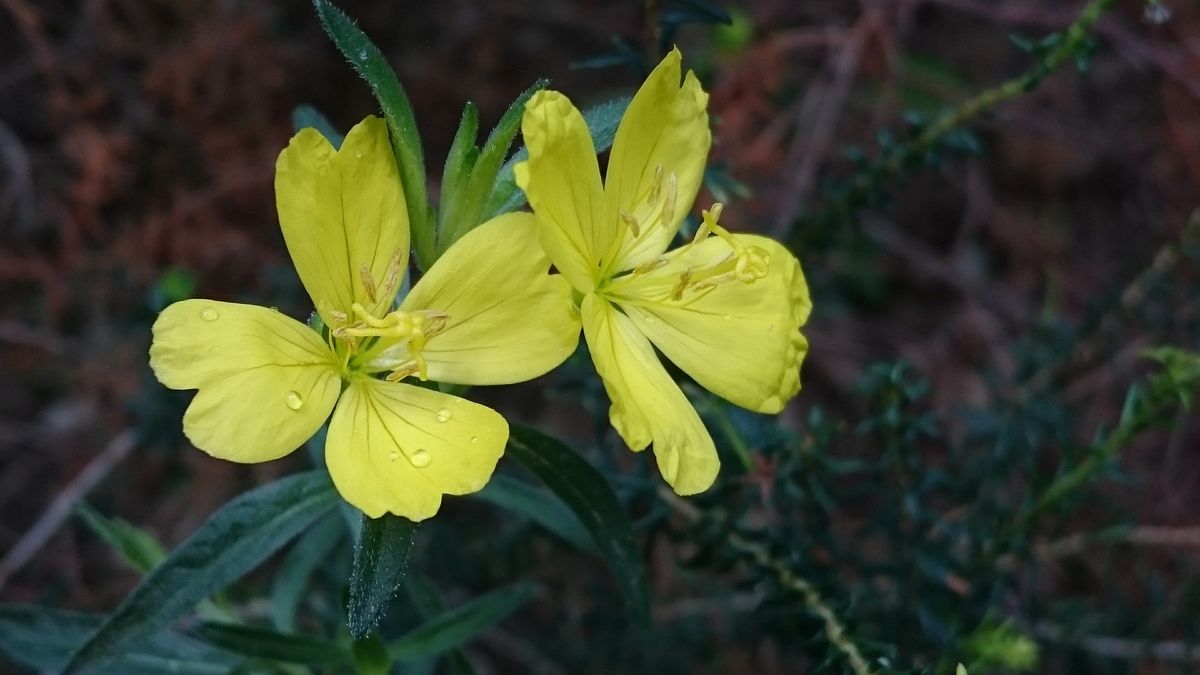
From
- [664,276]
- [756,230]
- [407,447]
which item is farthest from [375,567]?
[756,230]

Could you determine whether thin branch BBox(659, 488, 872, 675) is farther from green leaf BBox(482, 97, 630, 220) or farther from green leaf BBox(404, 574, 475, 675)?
green leaf BBox(482, 97, 630, 220)

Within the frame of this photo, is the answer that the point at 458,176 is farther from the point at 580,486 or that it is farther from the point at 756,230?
the point at 756,230

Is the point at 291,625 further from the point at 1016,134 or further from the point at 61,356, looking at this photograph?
the point at 1016,134

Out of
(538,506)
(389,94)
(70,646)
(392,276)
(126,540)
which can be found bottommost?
(70,646)

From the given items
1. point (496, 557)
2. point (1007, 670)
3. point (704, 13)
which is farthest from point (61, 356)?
point (1007, 670)

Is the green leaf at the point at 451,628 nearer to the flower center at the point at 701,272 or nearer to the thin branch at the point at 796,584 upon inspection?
the thin branch at the point at 796,584

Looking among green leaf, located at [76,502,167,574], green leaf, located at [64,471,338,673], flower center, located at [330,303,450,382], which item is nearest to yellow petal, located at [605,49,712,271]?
flower center, located at [330,303,450,382]
